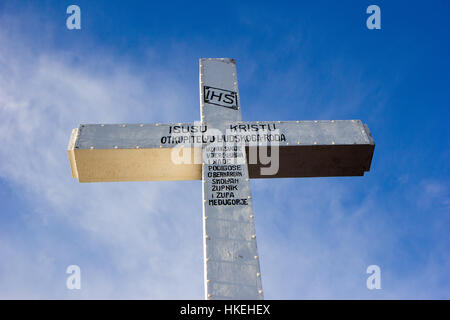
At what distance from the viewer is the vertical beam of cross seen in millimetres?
4441

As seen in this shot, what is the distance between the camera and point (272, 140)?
6.09 m

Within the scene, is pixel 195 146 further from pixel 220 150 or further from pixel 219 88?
pixel 219 88

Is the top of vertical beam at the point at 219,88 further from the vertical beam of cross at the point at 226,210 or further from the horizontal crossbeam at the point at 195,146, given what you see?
the horizontal crossbeam at the point at 195,146

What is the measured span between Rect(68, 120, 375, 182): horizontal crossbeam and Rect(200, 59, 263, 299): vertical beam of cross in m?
0.26

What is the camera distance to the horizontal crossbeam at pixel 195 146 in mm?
5984

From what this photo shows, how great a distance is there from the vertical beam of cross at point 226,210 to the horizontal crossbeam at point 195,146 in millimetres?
263

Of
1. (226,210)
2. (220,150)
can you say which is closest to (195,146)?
(220,150)

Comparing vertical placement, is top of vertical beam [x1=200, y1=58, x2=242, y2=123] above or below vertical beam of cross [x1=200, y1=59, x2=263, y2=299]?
above

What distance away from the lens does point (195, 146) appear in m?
6.02

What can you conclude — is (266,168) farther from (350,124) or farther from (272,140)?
(350,124)

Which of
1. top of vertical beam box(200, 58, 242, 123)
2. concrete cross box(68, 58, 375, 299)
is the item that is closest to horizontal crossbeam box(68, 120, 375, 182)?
concrete cross box(68, 58, 375, 299)

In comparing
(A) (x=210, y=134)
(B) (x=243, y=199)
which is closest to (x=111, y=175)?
(A) (x=210, y=134)

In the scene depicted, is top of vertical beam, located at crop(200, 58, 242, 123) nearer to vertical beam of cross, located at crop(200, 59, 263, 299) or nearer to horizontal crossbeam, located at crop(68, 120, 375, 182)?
vertical beam of cross, located at crop(200, 59, 263, 299)
